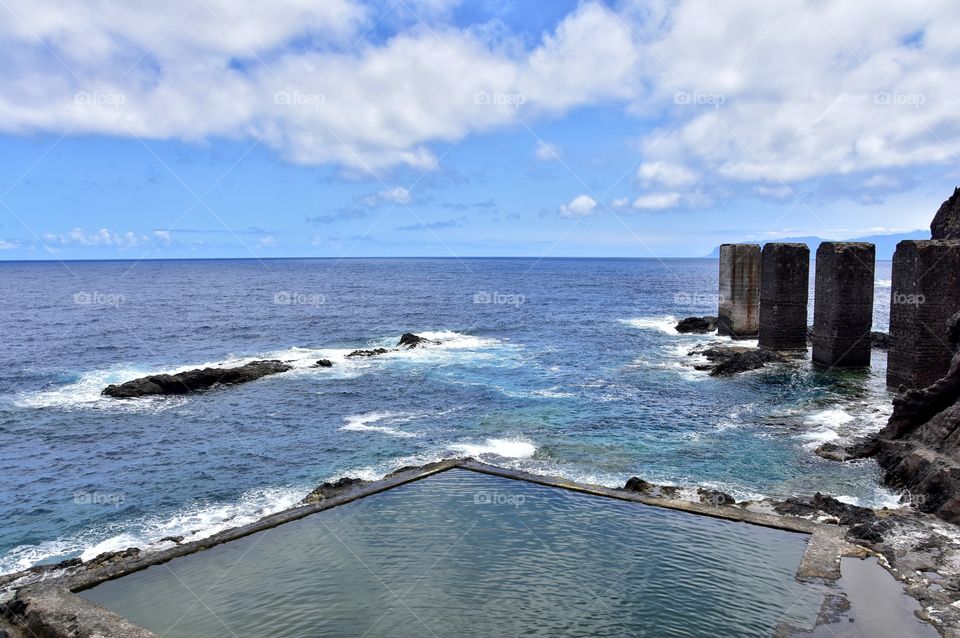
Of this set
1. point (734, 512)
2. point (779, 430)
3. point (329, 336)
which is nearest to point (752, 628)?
point (734, 512)

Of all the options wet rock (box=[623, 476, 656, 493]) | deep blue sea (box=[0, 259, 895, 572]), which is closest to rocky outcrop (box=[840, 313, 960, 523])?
deep blue sea (box=[0, 259, 895, 572])

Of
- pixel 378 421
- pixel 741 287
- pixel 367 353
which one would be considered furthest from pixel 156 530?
pixel 741 287

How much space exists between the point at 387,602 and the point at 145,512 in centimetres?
1031

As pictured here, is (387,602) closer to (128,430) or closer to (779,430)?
(779,430)

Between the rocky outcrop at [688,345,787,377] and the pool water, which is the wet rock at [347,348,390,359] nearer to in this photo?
the rocky outcrop at [688,345,787,377]

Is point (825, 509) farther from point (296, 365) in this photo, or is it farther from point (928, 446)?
point (296, 365)

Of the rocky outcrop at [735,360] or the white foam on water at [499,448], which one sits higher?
the rocky outcrop at [735,360]

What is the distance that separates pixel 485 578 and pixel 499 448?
34.6ft

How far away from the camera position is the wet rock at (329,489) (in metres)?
18.9

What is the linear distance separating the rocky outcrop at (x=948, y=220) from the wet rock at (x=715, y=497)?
24936 mm

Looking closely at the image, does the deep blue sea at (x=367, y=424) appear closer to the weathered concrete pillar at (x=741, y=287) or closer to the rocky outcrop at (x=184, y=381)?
the rocky outcrop at (x=184, y=381)

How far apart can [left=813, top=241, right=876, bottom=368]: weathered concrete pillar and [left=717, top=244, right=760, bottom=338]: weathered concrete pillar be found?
34.7 feet

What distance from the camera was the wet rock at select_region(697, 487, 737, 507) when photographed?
1788 centimetres

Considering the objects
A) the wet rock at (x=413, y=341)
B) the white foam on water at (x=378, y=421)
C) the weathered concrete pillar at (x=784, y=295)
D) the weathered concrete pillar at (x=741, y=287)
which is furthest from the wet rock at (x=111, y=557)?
the weathered concrete pillar at (x=741, y=287)
